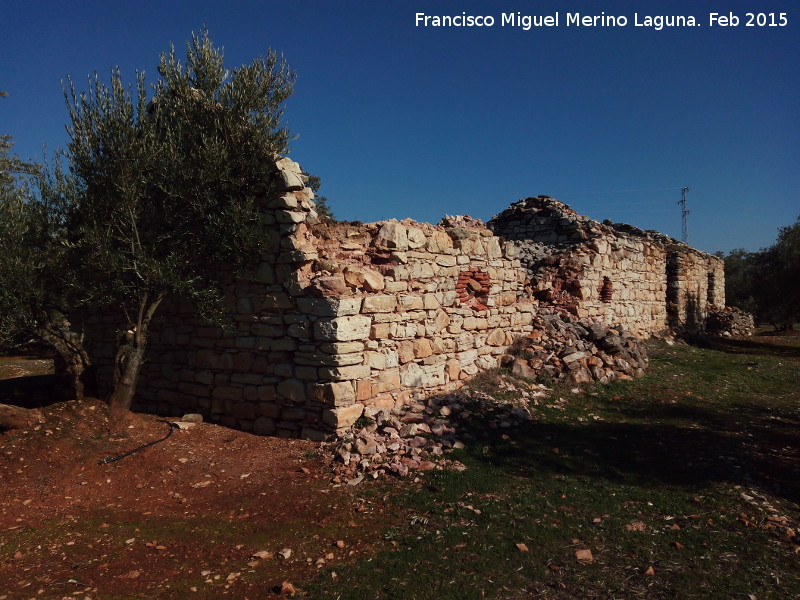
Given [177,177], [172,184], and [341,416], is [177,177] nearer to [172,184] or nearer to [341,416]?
[172,184]

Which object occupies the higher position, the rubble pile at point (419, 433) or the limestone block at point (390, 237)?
the limestone block at point (390, 237)

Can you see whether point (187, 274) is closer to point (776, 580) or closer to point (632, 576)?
point (632, 576)

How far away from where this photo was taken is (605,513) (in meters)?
5.54

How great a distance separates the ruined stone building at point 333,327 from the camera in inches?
294

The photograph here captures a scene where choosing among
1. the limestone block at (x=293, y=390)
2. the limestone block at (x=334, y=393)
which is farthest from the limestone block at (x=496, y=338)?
the limestone block at (x=293, y=390)

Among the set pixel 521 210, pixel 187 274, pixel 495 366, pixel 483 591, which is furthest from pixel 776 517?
pixel 521 210

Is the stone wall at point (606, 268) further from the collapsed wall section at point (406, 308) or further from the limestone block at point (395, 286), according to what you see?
the limestone block at point (395, 286)

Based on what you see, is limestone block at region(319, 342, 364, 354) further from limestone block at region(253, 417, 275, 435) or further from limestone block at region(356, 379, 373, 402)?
limestone block at region(253, 417, 275, 435)

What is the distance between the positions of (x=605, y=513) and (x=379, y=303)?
14.0 ft

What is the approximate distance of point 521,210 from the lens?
60.2 feet

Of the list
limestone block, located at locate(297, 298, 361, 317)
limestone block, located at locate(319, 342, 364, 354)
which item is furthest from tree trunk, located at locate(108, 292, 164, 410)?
limestone block, located at locate(319, 342, 364, 354)

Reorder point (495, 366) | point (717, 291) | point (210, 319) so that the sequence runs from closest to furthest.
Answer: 1. point (210, 319)
2. point (495, 366)
3. point (717, 291)

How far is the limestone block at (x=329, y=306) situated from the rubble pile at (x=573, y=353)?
4.57 meters

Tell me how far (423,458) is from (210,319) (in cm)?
412
